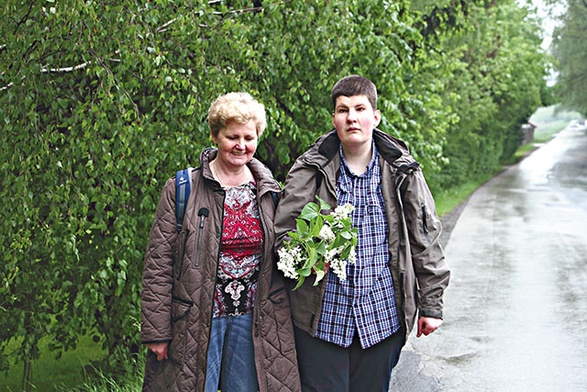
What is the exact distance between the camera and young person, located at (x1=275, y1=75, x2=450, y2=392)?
11.0ft

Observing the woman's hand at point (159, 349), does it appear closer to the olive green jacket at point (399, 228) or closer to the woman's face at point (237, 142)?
the olive green jacket at point (399, 228)

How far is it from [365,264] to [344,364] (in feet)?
1.46

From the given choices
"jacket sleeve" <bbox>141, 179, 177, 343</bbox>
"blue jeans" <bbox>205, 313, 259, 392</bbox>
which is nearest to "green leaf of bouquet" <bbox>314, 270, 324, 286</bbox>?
"blue jeans" <bbox>205, 313, 259, 392</bbox>

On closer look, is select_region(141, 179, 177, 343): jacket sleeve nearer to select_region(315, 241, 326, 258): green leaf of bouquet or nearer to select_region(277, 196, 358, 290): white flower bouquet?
select_region(277, 196, 358, 290): white flower bouquet

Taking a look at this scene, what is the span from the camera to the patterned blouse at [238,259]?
10.9ft

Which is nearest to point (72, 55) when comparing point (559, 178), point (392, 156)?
point (392, 156)

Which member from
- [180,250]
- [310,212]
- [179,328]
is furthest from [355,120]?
[179,328]

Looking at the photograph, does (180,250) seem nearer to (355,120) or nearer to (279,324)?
(279,324)

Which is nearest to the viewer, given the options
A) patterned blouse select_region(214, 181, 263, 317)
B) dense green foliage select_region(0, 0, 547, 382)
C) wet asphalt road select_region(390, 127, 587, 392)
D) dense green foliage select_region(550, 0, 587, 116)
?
patterned blouse select_region(214, 181, 263, 317)

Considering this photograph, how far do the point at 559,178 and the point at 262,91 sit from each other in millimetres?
26911

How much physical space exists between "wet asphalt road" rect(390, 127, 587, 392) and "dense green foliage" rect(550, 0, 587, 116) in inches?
797

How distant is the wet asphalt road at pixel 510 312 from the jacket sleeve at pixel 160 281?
2.73 m

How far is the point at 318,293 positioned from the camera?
336 centimetres

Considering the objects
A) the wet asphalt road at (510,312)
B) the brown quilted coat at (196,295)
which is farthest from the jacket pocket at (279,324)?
the wet asphalt road at (510,312)
